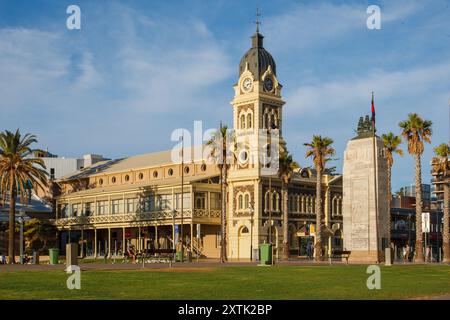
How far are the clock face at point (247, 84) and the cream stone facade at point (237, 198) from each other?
0.37 feet

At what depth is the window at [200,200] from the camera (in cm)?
8238

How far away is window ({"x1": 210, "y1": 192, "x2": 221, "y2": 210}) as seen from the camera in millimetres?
83875

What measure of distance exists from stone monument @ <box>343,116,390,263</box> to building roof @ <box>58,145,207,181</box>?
107 ft

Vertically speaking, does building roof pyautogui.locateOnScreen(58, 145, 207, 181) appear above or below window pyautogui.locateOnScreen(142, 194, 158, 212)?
above

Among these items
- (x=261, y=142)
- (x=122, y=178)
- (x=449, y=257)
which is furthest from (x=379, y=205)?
(x=122, y=178)

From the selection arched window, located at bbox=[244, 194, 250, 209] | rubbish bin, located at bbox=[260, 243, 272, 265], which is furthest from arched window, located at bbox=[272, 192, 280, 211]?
rubbish bin, located at bbox=[260, 243, 272, 265]

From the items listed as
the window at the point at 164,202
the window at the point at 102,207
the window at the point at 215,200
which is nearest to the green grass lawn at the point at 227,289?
the window at the point at 215,200

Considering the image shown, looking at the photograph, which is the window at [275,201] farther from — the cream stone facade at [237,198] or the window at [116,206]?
the window at [116,206]

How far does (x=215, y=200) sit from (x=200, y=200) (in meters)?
2.11

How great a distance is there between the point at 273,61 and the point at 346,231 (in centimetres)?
3600

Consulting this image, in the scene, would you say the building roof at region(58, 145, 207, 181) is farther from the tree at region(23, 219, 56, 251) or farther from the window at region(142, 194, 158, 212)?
the tree at region(23, 219, 56, 251)
